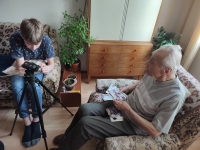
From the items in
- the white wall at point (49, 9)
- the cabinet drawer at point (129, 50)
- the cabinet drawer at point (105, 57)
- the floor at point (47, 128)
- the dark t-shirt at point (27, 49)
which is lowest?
the floor at point (47, 128)

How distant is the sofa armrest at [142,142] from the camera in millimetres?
975

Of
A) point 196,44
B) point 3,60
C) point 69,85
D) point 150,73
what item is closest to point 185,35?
point 196,44

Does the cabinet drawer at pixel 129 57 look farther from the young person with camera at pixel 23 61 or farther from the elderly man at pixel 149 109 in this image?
the young person with camera at pixel 23 61

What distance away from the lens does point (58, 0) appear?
1.87m

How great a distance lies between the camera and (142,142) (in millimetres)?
1001

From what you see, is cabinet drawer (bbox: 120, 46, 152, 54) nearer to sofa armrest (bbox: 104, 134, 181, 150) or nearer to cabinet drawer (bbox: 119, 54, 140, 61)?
cabinet drawer (bbox: 119, 54, 140, 61)

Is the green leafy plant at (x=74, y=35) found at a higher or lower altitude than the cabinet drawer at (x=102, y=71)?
higher

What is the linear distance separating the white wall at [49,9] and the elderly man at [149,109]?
1.35 meters

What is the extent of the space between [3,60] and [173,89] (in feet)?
5.49

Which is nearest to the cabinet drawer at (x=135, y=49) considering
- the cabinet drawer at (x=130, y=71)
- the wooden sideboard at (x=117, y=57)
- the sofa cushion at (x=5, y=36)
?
the wooden sideboard at (x=117, y=57)

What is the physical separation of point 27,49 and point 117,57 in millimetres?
1146

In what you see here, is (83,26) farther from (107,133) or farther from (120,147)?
(120,147)

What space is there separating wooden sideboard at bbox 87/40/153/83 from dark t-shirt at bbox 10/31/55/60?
1.98 feet

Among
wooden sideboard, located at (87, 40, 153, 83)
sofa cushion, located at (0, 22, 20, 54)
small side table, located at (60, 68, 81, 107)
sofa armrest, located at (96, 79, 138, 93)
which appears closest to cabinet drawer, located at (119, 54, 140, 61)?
wooden sideboard, located at (87, 40, 153, 83)
